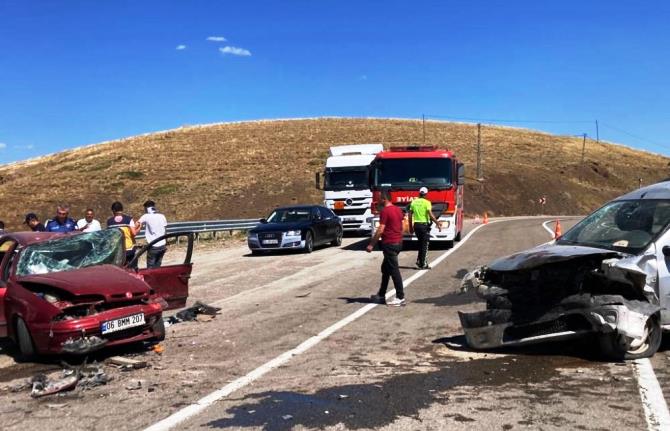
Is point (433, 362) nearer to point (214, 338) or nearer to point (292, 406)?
point (292, 406)

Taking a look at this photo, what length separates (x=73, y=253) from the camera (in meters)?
7.66

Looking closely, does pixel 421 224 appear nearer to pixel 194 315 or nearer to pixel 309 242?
pixel 309 242

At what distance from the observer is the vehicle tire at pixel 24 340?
6.62 meters

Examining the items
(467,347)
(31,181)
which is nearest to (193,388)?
(467,347)

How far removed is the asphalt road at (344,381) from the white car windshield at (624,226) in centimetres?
113

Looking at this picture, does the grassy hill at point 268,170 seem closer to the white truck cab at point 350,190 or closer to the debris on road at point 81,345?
the white truck cab at point 350,190

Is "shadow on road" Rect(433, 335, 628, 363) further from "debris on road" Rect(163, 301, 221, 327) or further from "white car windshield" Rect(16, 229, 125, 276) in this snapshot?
"white car windshield" Rect(16, 229, 125, 276)

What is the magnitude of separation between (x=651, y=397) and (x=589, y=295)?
1.23 meters

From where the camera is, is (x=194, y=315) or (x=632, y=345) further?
(x=194, y=315)

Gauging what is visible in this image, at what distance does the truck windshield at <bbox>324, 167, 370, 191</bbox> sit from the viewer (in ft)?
80.5

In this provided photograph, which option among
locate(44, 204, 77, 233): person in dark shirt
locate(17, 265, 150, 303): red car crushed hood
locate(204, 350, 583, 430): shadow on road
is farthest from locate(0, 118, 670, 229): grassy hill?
locate(204, 350, 583, 430): shadow on road

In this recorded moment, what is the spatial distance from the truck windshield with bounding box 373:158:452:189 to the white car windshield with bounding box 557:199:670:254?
971cm

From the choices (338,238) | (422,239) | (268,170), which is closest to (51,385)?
(422,239)

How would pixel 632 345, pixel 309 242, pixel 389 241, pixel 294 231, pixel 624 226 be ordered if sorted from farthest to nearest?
pixel 309 242 → pixel 294 231 → pixel 389 241 → pixel 624 226 → pixel 632 345
